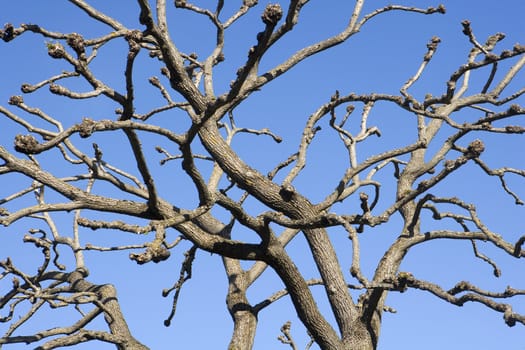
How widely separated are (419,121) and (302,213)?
69.0 inches

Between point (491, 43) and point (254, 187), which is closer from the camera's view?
point (254, 187)

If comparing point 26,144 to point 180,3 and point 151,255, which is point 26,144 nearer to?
point 151,255

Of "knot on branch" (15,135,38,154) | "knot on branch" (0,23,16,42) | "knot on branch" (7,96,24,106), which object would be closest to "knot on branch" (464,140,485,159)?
"knot on branch" (15,135,38,154)

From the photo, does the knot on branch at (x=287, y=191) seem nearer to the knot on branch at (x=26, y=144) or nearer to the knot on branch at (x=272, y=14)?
the knot on branch at (x=272, y=14)

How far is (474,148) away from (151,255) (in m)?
3.13

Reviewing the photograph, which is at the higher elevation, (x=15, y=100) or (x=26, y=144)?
(x=15, y=100)

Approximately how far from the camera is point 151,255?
475 centimetres

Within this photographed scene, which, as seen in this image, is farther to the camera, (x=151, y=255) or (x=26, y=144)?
(x=26, y=144)

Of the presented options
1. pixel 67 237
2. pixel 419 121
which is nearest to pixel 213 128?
pixel 419 121

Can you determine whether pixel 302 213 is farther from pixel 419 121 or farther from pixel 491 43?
pixel 491 43

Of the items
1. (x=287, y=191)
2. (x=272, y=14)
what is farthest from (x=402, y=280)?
(x=272, y=14)

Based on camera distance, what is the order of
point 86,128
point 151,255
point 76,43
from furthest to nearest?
1. point 76,43
2. point 86,128
3. point 151,255

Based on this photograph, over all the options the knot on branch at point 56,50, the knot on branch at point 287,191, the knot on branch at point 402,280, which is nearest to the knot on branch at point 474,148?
the knot on branch at point 402,280

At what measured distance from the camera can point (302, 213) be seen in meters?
7.09
